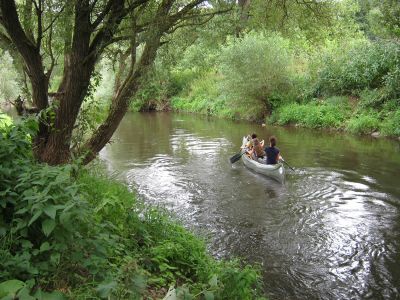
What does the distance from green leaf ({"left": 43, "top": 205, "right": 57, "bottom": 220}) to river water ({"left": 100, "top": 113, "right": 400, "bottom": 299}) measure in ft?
13.3

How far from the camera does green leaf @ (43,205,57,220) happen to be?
3035 millimetres

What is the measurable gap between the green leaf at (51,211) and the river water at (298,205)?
4.05m

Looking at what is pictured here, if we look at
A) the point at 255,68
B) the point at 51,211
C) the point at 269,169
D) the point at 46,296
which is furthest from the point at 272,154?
the point at 255,68

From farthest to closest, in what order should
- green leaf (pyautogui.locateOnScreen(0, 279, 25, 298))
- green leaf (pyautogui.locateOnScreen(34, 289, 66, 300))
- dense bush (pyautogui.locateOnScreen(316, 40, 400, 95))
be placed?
1. dense bush (pyautogui.locateOnScreen(316, 40, 400, 95))
2. green leaf (pyautogui.locateOnScreen(34, 289, 66, 300))
3. green leaf (pyautogui.locateOnScreen(0, 279, 25, 298))

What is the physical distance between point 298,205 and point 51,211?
8.24 m

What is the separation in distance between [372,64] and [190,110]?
18.8m

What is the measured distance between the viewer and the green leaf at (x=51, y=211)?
120 inches

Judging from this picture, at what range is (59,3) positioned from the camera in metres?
6.33

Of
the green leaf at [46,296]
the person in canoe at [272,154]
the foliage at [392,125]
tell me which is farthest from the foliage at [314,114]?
the green leaf at [46,296]

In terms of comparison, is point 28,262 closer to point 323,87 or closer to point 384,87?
point 384,87

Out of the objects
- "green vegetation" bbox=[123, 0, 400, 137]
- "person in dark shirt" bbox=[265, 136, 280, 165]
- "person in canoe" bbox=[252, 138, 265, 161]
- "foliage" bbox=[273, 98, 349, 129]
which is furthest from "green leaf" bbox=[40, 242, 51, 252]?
"foliage" bbox=[273, 98, 349, 129]

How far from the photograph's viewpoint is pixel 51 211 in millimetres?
3096

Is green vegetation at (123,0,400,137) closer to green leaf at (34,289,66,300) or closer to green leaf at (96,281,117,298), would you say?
A: green leaf at (96,281,117,298)

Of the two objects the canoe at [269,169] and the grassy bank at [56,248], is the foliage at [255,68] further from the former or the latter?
the grassy bank at [56,248]
